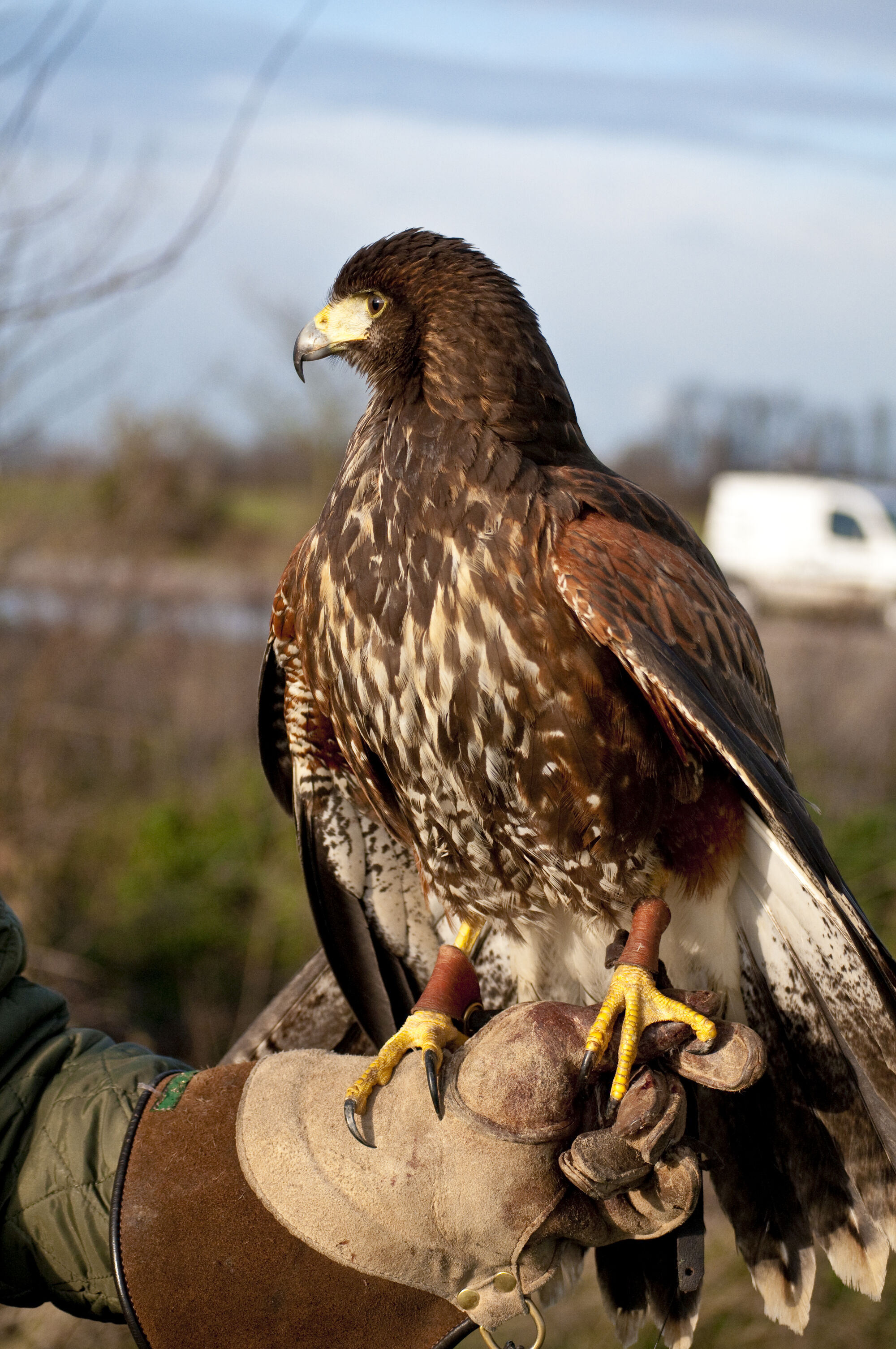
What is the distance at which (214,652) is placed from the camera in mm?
11367

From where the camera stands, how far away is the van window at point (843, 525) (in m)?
18.4

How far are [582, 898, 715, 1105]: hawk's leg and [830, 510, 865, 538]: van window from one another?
1681 centimetres

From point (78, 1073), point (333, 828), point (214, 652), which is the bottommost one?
point (214, 652)

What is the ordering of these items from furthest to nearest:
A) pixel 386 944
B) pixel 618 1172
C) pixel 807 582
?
pixel 807 582 < pixel 386 944 < pixel 618 1172

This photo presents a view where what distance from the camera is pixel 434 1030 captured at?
288 centimetres

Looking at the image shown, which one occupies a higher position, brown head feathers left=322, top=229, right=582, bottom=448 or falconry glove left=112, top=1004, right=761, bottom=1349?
brown head feathers left=322, top=229, right=582, bottom=448

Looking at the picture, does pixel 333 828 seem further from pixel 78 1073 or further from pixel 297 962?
pixel 297 962

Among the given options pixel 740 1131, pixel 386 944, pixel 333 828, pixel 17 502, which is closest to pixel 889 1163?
pixel 740 1131

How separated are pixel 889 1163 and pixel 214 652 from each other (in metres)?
9.22

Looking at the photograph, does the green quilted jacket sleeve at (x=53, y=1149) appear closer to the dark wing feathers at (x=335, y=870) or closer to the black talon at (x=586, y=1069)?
the dark wing feathers at (x=335, y=870)

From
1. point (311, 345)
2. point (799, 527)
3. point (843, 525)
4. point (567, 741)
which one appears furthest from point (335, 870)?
point (843, 525)

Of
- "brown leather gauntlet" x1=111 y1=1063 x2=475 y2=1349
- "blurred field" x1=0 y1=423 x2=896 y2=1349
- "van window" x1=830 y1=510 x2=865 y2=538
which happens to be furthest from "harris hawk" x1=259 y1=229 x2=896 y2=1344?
"van window" x1=830 y1=510 x2=865 y2=538

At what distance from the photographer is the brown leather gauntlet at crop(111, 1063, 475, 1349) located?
8.30 ft

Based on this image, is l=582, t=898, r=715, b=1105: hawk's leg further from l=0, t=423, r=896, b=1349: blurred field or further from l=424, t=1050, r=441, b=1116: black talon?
l=0, t=423, r=896, b=1349: blurred field
